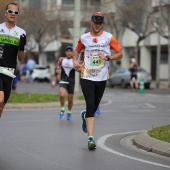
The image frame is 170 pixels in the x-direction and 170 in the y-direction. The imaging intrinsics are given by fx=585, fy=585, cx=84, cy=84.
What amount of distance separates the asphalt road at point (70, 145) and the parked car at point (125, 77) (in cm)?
2232

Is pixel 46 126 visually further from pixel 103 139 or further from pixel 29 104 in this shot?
pixel 29 104

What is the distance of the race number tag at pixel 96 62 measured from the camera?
9.76 meters

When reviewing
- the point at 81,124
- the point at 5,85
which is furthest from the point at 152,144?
the point at 81,124

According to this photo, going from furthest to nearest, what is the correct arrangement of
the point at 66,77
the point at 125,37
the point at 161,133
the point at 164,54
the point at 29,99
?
1. the point at 125,37
2. the point at 164,54
3. the point at 29,99
4. the point at 66,77
5. the point at 161,133

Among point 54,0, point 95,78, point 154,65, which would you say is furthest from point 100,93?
point 54,0

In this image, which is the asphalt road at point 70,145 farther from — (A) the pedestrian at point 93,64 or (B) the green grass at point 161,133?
(A) the pedestrian at point 93,64

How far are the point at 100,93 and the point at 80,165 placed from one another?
88.1 inches

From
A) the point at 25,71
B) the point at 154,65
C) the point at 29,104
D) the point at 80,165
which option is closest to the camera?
the point at 80,165

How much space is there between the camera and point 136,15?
150ft

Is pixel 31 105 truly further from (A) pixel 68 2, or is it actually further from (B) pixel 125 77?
(A) pixel 68 2

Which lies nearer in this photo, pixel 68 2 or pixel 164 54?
pixel 164 54

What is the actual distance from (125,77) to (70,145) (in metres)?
29.0

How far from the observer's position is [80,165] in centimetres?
797

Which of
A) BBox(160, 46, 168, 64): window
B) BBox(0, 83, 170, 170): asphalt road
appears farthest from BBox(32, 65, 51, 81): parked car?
BBox(0, 83, 170, 170): asphalt road
